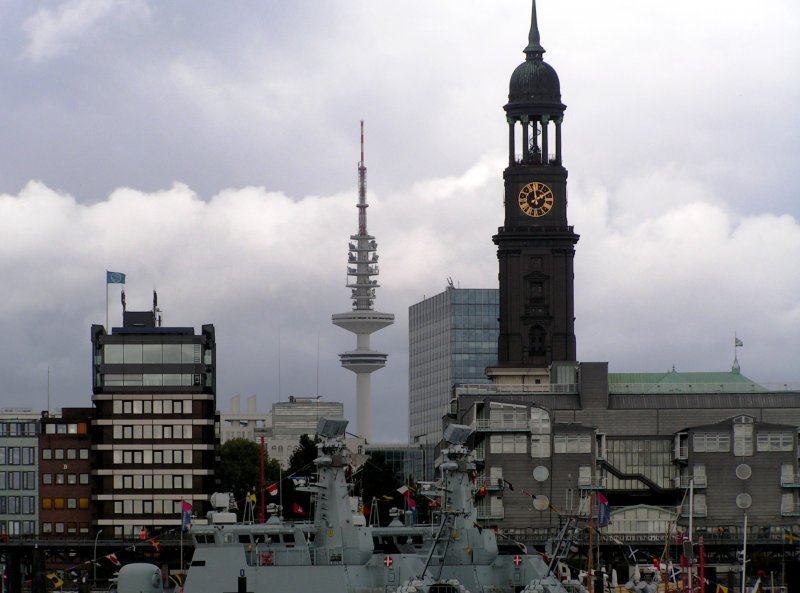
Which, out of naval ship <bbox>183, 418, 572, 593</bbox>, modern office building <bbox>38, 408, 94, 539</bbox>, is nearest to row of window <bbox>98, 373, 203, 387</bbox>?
modern office building <bbox>38, 408, 94, 539</bbox>

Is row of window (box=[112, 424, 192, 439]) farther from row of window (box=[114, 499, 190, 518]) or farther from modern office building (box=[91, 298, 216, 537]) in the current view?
row of window (box=[114, 499, 190, 518])

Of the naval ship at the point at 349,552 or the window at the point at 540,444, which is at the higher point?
the window at the point at 540,444

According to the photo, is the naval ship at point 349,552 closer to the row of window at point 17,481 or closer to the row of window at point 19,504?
the row of window at point 19,504

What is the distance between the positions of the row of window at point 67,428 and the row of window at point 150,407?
4.93 m

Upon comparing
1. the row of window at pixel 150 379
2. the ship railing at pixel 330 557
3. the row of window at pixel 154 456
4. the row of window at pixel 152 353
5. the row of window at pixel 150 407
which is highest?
the row of window at pixel 152 353

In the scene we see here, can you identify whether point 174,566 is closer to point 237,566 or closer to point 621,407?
point 621,407

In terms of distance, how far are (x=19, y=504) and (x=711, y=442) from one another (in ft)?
226

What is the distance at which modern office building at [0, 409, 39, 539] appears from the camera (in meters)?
194

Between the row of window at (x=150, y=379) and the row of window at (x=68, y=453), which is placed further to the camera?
the row of window at (x=68, y=453)

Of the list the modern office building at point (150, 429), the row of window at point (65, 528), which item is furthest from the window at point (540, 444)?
the row of window at point (65, 528)

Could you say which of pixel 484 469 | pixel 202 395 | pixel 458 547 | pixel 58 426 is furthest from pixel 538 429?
pixel 458 547

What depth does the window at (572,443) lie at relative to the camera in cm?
17950

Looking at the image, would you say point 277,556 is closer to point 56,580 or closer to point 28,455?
point 56,580

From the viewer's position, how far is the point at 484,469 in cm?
17812
